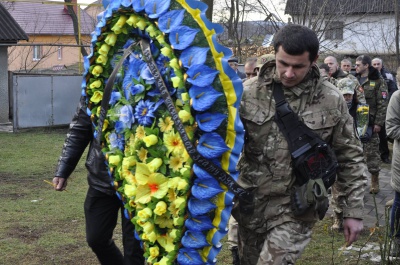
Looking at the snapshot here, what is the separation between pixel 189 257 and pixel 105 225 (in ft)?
3.89

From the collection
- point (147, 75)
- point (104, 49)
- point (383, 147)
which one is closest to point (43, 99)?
point (383, 147)

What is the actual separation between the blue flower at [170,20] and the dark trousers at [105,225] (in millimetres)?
1440

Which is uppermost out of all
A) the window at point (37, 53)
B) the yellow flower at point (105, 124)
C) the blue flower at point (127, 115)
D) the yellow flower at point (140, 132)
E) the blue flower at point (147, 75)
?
the blue flower at point (147, 75)

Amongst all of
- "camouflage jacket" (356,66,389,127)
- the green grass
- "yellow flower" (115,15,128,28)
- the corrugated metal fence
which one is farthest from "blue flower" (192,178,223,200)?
the corrugated metal fence

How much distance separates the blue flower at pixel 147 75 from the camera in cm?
401

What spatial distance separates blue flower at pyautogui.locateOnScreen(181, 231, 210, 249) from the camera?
3805 mm

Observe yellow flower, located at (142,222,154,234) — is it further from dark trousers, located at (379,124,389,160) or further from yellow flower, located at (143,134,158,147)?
dark trousers, located at (379,124,389,160)

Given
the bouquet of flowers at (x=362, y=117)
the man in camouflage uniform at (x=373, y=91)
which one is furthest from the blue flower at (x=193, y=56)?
the man in camouflage uniform at (x=373, y=91)

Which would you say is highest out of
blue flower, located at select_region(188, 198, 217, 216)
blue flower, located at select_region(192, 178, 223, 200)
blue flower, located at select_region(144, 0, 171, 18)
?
blue flower, located at select_region(144, 0, 171, 18)

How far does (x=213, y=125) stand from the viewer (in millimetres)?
3658

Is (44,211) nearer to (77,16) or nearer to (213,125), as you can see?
(213,125)

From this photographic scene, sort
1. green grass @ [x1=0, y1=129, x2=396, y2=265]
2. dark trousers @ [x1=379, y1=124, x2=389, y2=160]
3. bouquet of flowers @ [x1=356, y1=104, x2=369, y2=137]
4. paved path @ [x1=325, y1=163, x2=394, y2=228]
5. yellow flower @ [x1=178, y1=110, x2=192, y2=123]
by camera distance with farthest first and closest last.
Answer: dark trousers @ [x1=379, y1=124, x2=389, y2=160] < bouquet of flowers @ [x1=356, y1=104, x2=369, y2=137] < paved path @ [x1=325, y1=163, x2=394, y2=228] < green grass @ [x1=0, y1=129, x2=396, y2=265] < yellow flower @ [x1=178, y1=110, x2=192, y2=123]

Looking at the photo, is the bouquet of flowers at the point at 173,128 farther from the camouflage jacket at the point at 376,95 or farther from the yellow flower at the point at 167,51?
the camouflage jacket at the point at 376,95

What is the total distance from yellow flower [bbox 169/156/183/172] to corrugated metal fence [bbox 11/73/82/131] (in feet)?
Answer: 47.6
